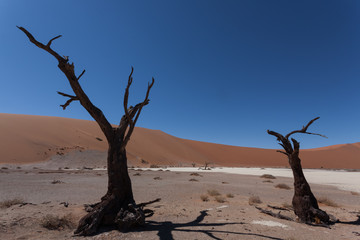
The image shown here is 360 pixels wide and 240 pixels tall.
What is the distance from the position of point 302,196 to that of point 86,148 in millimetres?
37549

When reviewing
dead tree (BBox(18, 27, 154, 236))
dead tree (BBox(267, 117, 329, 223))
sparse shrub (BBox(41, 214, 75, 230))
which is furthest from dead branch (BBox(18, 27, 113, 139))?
dead tree (BBox(267, 117, 329, 223))

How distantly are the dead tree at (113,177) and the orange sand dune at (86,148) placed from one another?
3174 centimetres

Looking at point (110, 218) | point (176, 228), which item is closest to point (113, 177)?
point (110, 218)

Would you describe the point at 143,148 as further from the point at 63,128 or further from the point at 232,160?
the point at 232,160

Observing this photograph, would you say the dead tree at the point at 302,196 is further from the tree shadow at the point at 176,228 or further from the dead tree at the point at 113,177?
the dead tree at the point at 113,177

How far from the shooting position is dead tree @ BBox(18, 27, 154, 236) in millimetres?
4562

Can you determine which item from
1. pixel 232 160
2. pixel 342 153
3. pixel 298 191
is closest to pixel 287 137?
pixel 298 191

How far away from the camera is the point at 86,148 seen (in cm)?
3725

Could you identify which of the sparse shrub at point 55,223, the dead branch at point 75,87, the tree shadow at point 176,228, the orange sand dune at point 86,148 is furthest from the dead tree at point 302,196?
the orange sand dune at point 86,148

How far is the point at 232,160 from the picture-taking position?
74.7 metres

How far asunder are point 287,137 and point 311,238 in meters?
2.90

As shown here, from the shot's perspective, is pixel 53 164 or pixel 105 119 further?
pixel 53 164

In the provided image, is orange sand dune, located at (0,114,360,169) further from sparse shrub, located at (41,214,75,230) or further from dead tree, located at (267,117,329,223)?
dead tree, located at (267,117,329,223)

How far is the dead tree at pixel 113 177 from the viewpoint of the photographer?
4562 mm
